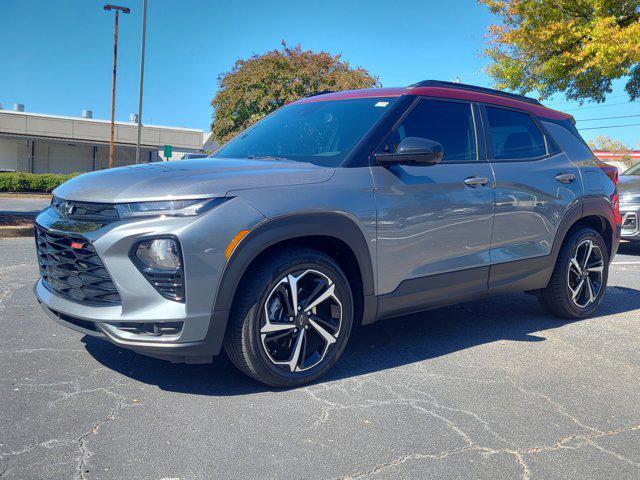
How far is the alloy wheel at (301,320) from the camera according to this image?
3.61 meters

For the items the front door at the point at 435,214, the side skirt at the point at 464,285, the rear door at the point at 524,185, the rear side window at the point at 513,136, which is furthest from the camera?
the rear side window at the point at 513,136

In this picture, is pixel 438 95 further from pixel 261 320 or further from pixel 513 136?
pixel 261 320

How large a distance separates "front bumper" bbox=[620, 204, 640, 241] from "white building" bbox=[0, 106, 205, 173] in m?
39.3

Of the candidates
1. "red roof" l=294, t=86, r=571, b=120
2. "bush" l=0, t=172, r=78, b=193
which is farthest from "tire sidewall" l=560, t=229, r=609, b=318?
"bush" l=0, t=172, r=78, b=193

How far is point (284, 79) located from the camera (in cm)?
2958

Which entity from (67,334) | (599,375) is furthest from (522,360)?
(67,334)

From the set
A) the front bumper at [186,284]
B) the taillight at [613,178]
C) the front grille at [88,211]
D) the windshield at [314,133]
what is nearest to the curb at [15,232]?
the windshield at [314,133]

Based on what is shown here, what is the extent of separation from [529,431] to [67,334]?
3301 millimetres

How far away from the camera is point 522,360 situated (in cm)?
452

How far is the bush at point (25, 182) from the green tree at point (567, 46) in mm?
22496

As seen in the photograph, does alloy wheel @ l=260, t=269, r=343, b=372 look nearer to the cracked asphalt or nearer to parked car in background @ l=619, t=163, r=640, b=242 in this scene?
the cracked asphalt

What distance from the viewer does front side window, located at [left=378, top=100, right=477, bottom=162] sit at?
4383mm

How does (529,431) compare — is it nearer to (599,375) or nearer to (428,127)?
(599,375)

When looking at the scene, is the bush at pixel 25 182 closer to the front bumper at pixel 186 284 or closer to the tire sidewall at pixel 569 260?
the tire sidewall at pixel 569 260
